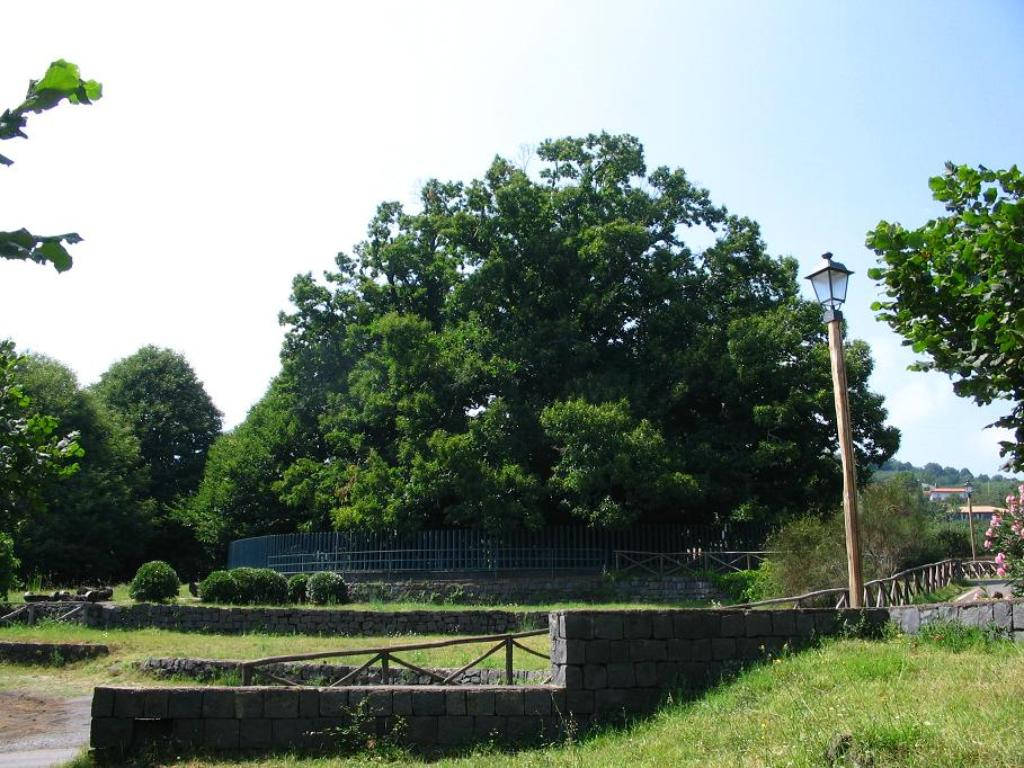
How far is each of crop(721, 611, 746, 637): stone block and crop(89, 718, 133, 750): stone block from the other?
6004 mm

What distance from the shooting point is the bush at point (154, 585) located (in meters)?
21.4

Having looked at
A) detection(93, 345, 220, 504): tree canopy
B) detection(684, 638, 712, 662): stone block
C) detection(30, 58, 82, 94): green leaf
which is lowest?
detection(684, 638, 712, 662): stone block

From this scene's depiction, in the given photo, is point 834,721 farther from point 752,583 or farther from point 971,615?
point 752,583

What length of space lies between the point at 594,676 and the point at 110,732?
474cm

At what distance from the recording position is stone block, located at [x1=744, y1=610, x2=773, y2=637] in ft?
30.9

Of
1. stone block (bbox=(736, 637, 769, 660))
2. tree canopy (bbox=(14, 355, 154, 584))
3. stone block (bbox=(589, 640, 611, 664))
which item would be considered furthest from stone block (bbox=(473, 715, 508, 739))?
tree canopy (bbox=(14, 355, 154, 584))

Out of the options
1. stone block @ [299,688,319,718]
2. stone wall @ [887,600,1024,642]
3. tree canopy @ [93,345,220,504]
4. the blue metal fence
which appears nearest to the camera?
stone wall @ [887,600,1024,642]

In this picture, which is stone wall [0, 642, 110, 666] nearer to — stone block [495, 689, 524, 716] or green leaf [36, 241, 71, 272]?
stone block [495, 689, 524, 716]

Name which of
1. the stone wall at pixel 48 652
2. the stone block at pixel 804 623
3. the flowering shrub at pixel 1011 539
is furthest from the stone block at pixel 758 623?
the stone wall at pixel 48 652

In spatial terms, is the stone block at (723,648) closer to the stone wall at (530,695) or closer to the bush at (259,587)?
the stone wall at (530,695)

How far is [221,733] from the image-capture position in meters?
8.68

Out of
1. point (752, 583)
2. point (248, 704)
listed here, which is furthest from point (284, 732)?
point (752, 583)

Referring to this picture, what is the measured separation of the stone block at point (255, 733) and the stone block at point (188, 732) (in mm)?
390

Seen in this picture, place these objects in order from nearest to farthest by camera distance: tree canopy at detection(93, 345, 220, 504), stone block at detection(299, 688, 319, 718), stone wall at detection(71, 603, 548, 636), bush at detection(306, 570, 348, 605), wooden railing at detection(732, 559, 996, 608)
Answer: stone block at detection(299, 688, 319, 718), wooden railing at detection(732, 559, 996, 608), stone wall at detection(71, 603, 548, 636), bush at detection(306, 570, 348, 605), tree canopy at detection(93, 345, 220, 504)
